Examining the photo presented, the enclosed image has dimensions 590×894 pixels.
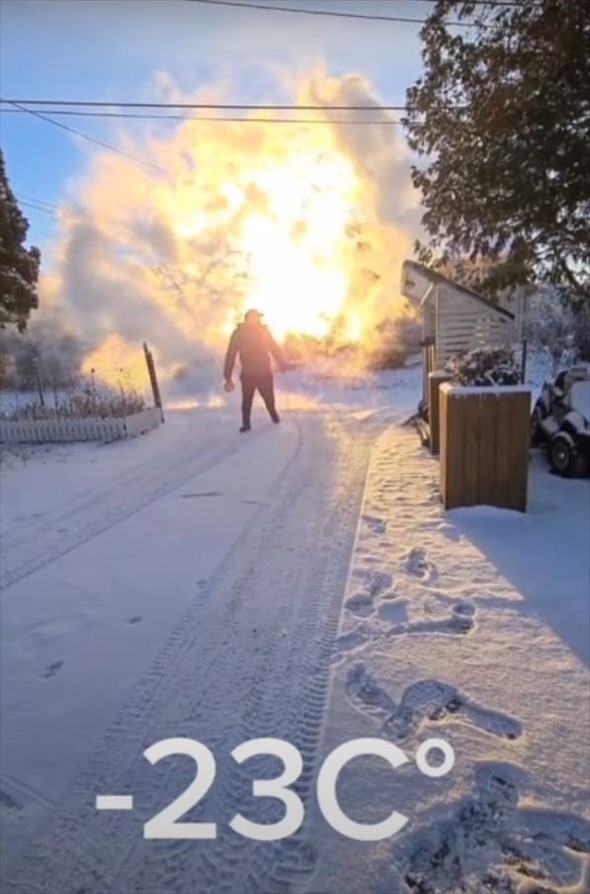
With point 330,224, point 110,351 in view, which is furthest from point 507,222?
point 110,351

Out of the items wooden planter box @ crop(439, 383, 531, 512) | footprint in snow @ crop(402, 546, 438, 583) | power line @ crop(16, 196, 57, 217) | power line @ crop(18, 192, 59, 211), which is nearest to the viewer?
footprint in snow @ crop(402, 546, 438, 583)

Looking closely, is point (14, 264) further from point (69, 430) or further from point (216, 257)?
point (216, 257)

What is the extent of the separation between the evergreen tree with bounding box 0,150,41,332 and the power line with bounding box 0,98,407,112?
2.67m

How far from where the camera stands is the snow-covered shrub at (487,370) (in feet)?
14.8

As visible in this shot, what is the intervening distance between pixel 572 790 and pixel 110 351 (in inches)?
623

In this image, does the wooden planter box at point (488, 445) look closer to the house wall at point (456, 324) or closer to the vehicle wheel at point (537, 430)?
the vehicle wheel at point (537, 430)

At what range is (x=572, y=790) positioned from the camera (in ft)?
5.78

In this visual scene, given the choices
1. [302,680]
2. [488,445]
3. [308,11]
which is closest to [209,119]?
[308,11]

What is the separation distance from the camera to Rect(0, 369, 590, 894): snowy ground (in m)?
1.60

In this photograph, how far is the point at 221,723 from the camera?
7.02 feet

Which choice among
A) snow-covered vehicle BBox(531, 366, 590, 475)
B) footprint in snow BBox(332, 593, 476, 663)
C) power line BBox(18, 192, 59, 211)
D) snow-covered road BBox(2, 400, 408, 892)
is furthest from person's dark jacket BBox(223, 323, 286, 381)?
footprint in snow BBox(332, 593, 476, 663)

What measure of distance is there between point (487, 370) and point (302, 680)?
3.12m

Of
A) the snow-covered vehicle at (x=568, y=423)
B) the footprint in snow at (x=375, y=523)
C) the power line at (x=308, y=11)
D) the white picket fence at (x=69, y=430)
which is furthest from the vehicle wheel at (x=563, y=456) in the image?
the white picket fence at (x=69, y=430)

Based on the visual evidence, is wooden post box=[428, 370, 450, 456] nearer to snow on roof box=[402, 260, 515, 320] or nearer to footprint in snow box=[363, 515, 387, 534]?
snow on roof box=[402, 260, 515, 320]
